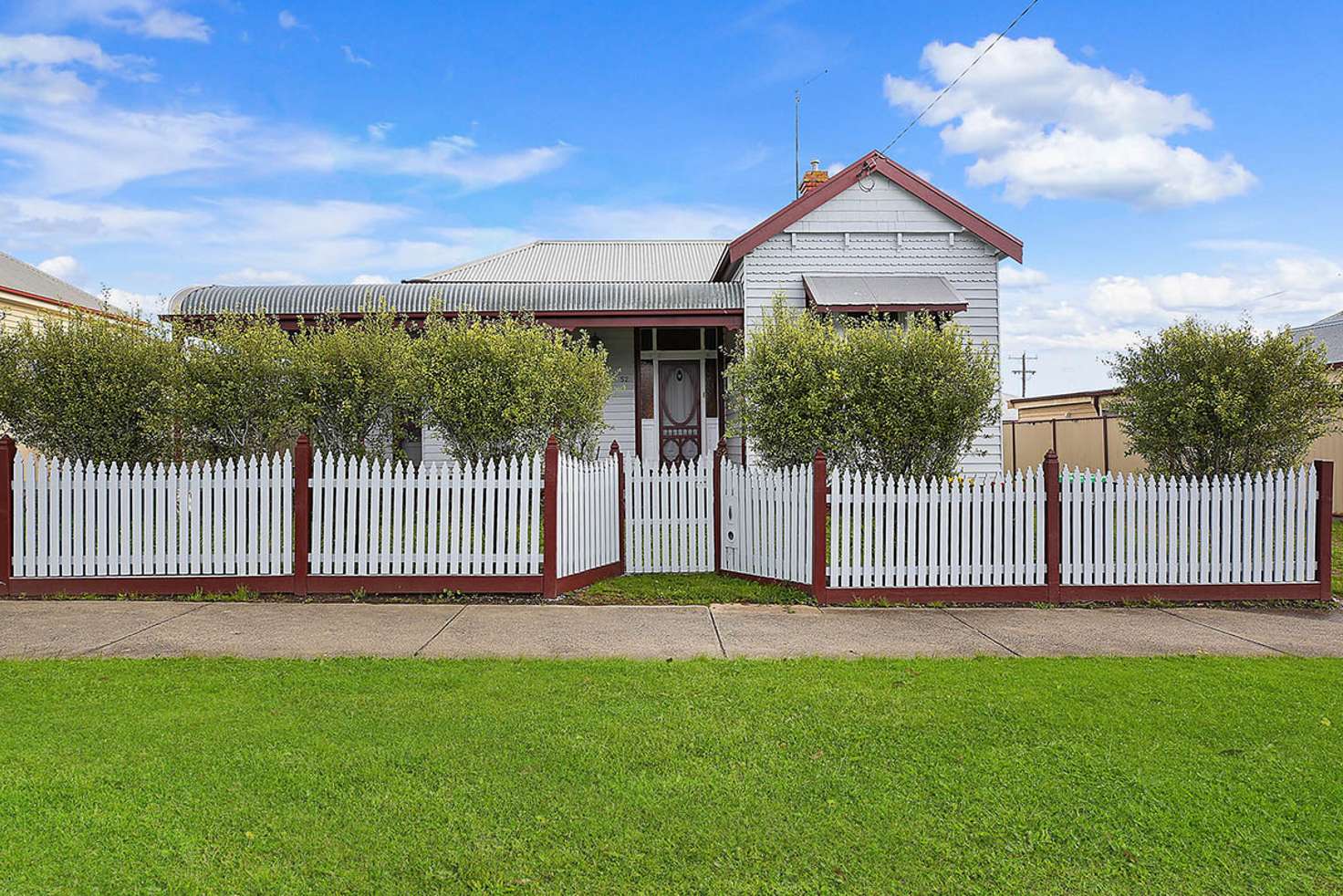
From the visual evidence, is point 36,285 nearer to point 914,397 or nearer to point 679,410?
point 679,410

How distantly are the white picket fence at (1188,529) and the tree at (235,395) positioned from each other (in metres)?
8.19

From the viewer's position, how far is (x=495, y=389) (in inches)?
400

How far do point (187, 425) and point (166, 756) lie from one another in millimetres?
6520

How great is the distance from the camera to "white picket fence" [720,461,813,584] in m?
9.58

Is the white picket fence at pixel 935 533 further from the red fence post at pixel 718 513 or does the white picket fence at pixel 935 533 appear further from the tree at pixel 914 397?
the red fence post at pixel 718 513

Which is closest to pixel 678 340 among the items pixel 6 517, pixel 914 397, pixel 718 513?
pixel 718 513

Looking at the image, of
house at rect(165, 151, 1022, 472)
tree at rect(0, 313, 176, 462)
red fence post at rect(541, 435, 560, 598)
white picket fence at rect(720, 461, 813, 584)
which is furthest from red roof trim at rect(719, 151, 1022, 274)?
tree at rect(0, 313, 176, 462)

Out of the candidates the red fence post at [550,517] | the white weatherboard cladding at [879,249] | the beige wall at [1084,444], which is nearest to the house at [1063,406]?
the beige wall at [1084,444]

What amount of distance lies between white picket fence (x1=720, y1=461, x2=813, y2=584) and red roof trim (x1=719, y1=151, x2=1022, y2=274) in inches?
254

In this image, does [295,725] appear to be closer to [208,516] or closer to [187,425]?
[208,516]

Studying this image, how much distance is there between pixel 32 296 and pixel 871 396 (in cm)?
1800

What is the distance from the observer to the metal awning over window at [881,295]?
47.7ft

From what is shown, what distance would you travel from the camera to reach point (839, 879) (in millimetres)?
3469

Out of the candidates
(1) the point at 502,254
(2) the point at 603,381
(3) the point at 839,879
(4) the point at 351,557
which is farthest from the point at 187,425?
(1) the point at 502,254
